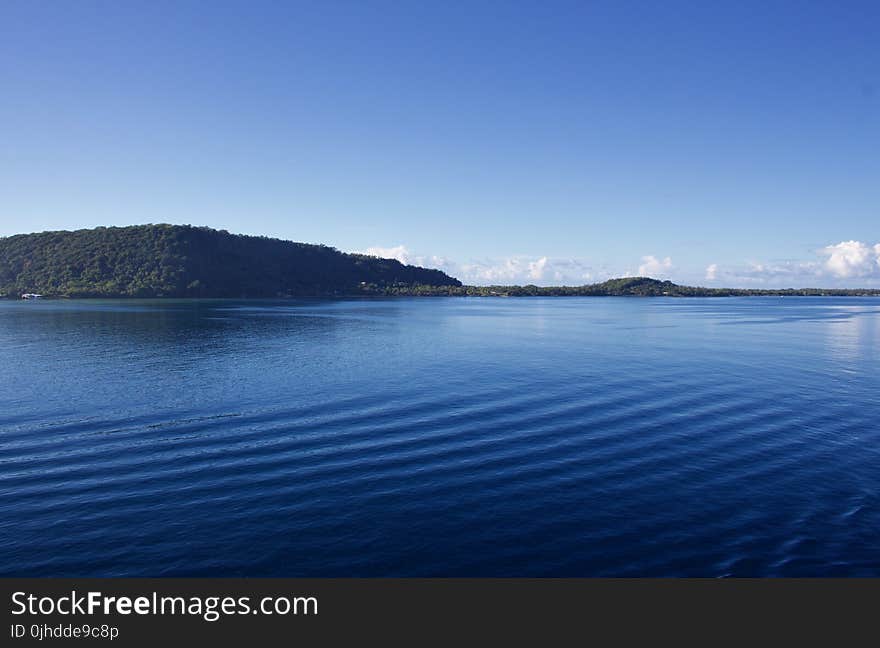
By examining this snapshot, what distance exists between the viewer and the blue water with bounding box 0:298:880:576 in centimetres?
1327

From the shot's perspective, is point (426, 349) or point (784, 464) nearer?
point (784, 464)

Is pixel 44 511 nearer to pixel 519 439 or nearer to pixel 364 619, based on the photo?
pixel 364 619

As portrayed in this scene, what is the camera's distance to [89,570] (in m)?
12.4

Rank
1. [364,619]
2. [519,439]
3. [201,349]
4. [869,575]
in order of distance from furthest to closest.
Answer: [201,349], [519,439], [869,575], [364,619]

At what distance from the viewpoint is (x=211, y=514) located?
15.3 m

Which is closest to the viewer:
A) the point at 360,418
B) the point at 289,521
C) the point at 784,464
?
the point at 289,521

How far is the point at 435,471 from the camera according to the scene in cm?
1892

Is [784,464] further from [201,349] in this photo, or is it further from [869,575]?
[201,349]

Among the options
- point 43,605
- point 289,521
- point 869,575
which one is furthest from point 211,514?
point 869,575

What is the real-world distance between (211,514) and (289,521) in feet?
7.84

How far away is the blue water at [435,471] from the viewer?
1327 centimetres

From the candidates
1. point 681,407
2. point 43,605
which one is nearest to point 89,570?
point 43,605

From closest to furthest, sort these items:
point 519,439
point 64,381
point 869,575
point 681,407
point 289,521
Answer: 1. point 869,575
2. point 289,521
3. point 519,439
4. point 681,407
5. point 64,381

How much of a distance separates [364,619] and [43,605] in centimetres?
669
